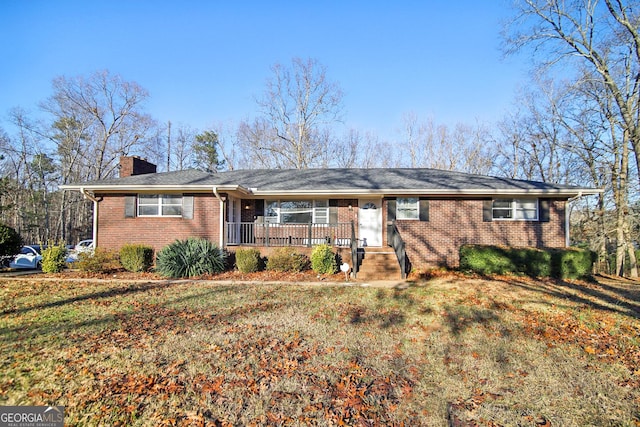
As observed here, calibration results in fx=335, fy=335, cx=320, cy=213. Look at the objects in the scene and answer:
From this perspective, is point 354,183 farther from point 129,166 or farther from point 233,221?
point 129,166

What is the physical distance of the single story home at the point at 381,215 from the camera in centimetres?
1176

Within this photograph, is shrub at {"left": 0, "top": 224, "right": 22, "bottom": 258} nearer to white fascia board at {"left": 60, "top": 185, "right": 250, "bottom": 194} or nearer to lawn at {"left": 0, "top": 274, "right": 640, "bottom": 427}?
white fascia board at {"left": 60, "top": 185, "right": 250, "bottom": 194}

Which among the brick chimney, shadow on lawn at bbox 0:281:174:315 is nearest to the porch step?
shadow on lawn at bbox 0:281:174:315

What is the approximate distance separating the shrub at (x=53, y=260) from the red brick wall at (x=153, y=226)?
4.22 ft

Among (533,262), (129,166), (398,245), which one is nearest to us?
(533,262)

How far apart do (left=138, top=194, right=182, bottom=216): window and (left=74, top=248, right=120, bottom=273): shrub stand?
1.81 m

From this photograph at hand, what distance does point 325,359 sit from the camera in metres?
4.32

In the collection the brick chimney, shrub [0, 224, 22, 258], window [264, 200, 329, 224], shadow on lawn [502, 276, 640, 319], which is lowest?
shadow on lawn [502, 276, 640, 319]

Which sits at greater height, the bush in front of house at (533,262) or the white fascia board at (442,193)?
the white fascia board at (442,193)

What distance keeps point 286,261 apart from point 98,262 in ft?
20.0

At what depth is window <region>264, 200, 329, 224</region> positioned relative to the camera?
43.7 ft

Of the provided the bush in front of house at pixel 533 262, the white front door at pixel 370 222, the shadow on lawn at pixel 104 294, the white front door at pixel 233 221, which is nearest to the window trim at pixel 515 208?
the bush in front of house at pixel 533 262

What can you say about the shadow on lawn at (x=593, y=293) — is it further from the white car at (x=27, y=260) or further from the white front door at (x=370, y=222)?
the white car at (x=27, y=260)

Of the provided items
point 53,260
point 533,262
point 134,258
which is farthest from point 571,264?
point 53,260
